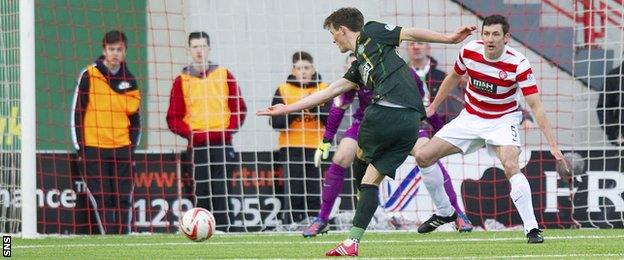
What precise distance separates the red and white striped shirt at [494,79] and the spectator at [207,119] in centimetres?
410

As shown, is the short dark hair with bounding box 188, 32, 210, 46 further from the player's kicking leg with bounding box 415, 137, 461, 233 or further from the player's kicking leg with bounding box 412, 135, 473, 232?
the player's kicking leg with bounding box 415, 137, 461, 233

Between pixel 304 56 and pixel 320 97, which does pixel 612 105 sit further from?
pixel 320 97

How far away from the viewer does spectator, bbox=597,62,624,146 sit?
1520 cm

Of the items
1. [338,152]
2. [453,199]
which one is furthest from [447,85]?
[453,199]

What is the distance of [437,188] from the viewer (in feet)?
42.1

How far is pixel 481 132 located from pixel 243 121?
14.4 feet

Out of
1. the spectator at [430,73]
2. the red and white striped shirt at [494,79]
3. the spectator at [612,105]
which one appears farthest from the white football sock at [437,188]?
the spectator at [612,105]

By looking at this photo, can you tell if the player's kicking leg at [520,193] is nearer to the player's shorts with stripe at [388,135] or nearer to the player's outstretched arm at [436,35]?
the player's shorts with stripe at [388,135]

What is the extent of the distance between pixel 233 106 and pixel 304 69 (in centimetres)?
88

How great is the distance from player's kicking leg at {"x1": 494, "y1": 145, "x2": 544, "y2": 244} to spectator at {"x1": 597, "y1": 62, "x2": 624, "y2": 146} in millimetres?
4001

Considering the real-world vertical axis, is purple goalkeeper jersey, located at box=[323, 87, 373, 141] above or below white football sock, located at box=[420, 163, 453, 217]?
above

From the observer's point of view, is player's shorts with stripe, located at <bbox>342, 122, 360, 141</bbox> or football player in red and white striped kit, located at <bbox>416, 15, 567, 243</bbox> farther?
player's shorts with stripe, located at <bbox>342, 122, 360, 141</bbox>

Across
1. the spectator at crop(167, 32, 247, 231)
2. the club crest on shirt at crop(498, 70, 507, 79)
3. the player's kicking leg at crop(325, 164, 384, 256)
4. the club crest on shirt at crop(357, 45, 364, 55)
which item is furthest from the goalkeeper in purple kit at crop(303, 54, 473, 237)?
the player's kicking leg at crop(325, 164, 384, 256)

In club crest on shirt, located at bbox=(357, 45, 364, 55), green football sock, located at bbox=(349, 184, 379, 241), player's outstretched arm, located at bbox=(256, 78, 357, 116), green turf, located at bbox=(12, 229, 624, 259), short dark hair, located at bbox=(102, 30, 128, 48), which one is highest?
short dark hair, located at bbox=(102, 30, 128, 48)
